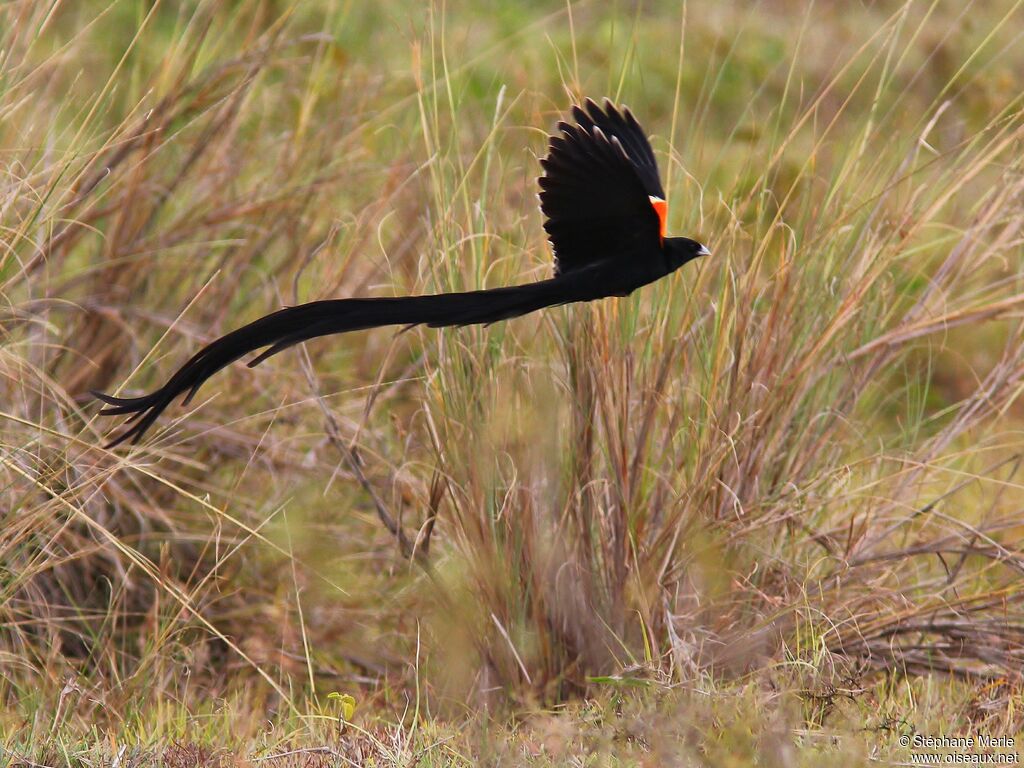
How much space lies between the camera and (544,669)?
2.59 m

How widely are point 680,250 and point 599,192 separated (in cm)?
18

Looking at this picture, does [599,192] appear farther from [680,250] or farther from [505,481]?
[505,481]

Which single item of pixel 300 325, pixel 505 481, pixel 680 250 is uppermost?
pixel 680 250

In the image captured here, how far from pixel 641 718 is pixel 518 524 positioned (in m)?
0.66

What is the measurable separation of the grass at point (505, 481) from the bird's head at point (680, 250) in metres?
0.31

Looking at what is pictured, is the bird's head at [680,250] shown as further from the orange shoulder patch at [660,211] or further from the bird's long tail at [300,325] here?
the bird's long tail at [300,325]

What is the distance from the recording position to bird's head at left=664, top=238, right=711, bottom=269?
220 cm

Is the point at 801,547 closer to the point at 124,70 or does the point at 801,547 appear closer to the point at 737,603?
the point at 737,603

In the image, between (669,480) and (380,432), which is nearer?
(669,480)

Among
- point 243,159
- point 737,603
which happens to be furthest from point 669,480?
point 243,159

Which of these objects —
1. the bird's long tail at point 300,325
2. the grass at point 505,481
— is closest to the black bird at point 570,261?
the bird's long tail at point 300,325

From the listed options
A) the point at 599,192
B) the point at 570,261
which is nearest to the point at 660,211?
the point at 599,192

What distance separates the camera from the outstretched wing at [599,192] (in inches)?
83.2

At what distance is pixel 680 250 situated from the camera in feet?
7.27
